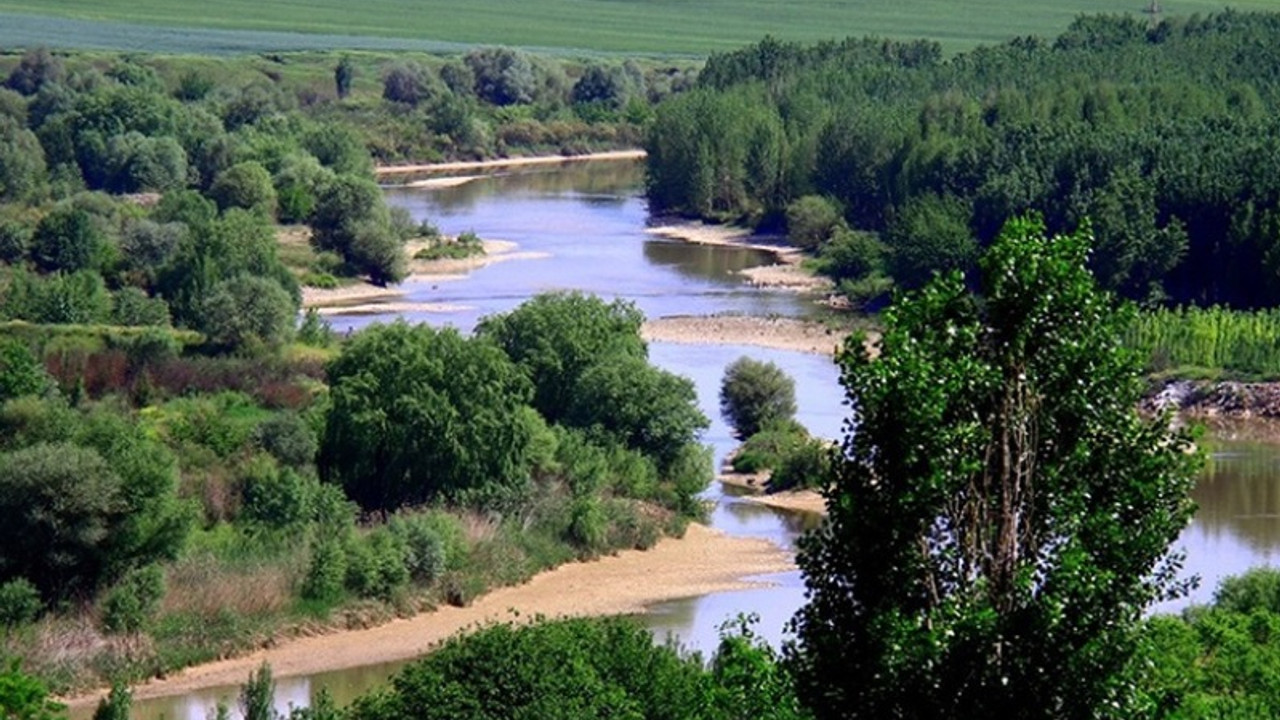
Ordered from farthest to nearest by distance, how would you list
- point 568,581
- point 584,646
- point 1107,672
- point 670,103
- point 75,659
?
point 670,103 < point 568,581 < point 75,659 < point 584,646 < point 1107,672

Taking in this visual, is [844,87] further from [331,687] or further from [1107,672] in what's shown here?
[1107,672]

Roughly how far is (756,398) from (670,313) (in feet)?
56.3

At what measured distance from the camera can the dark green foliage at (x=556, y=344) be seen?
48.6 m

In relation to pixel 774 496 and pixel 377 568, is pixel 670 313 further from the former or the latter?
pixel 377 568

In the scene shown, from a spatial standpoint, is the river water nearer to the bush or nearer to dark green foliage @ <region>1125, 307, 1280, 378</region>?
the bush

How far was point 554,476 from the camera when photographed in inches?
1747

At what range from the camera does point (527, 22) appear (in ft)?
597

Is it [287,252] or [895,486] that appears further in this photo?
[287,252]

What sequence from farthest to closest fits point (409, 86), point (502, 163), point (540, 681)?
point (409, 86)
point (502, 163)
point (540, 681)

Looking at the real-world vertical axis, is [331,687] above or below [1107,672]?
below

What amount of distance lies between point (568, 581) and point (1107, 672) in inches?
1041

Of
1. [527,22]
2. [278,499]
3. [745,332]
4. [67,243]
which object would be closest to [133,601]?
[278,499]

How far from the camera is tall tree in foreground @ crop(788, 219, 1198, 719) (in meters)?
15.6

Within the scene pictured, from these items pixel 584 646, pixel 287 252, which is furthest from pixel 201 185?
pixel 584 646
